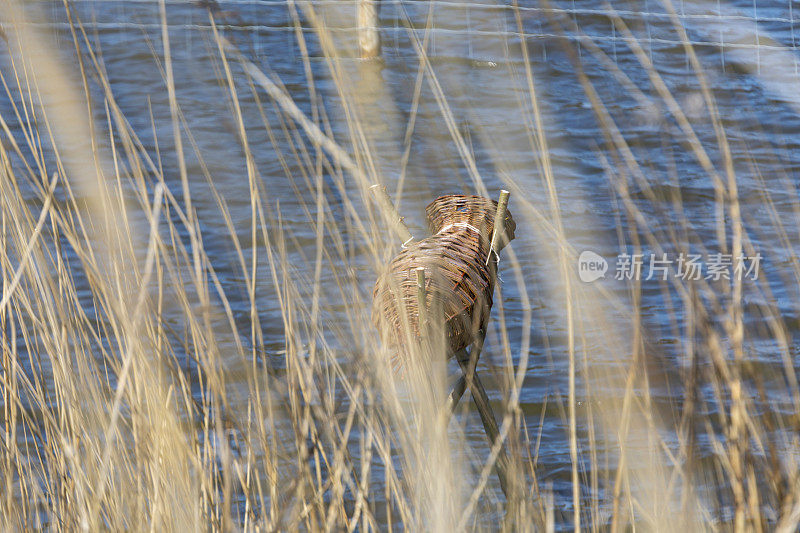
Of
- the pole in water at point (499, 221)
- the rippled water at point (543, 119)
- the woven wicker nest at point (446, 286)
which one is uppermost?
the pole in water at point (499, 221)

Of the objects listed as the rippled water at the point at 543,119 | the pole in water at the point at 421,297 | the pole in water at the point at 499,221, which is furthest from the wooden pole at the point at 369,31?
the pole in water at the point at 421,297

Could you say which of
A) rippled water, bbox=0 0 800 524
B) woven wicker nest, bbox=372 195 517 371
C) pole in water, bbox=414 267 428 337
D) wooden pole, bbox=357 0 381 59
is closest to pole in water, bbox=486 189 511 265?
woven wicker nest, bbox=372 195 517 371

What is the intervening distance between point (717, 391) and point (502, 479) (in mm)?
324

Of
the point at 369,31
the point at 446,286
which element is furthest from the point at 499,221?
the point at 369,31

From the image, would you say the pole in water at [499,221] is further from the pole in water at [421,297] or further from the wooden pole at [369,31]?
the wooden pole at [369,31]

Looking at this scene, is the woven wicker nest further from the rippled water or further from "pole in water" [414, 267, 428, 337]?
the rippled water

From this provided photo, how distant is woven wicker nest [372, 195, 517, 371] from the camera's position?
2.41ft

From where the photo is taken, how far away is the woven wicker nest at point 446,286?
0.73 m

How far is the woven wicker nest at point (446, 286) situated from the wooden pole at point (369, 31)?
2.95 m

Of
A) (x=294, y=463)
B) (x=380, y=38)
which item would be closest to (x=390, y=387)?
(x=294, y=463)

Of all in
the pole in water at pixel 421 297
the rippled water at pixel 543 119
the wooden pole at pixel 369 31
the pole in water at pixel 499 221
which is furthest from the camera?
the wooden pole at pixel 369 31

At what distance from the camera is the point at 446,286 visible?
0.74m

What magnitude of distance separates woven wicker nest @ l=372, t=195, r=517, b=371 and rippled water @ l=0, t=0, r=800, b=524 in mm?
900

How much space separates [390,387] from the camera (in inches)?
27.3
